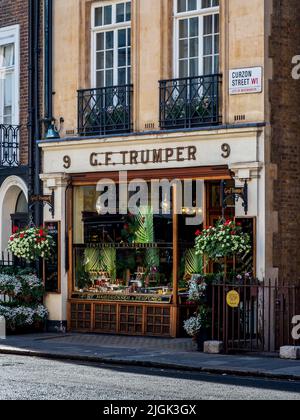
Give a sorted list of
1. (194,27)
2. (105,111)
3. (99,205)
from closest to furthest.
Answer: (194,27) → (105,111) → (99,205)

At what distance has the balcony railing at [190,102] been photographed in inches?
883

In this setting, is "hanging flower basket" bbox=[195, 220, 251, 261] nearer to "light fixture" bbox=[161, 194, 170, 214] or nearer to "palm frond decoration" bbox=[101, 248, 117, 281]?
"light fixture" bbox=[161, 194, 170, 214]

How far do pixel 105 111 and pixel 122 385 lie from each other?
917cm

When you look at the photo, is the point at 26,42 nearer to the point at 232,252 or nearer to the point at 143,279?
the point at 143,279

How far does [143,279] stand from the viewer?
2386 cm

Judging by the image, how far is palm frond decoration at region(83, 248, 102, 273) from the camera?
80.5ft

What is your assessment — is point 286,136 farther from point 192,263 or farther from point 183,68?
point 192,263

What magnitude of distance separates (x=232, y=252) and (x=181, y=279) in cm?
220

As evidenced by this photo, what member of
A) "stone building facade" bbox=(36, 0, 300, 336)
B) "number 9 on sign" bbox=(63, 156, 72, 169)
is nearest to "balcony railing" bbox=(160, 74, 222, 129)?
"stone building facade" bbox=(36, 0, 300, 336)

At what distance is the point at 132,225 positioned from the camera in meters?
24.0

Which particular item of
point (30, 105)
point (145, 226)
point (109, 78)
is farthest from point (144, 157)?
point (30, 105)

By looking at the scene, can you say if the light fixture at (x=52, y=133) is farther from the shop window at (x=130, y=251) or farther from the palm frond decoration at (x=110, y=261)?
the palm frond decoration at (x=110, y=261)

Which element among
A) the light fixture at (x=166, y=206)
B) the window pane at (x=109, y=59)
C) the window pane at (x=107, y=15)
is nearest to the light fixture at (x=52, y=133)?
the window pane at (x=109, y=59)
